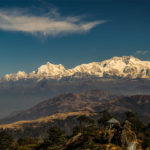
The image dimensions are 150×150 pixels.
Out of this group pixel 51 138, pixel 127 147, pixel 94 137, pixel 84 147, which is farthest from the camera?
pixel 51 138

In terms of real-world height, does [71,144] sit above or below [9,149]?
above

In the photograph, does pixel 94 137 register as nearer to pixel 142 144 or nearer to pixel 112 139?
pixel 112 139

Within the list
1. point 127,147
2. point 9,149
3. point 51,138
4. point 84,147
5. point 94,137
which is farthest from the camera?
point 9,149

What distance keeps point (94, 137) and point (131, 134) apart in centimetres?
2565

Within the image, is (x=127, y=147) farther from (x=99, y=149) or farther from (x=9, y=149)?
(x=9, y=149)

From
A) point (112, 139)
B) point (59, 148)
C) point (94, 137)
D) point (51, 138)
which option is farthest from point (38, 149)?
point (112, 139)

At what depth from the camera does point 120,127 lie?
11894 cm

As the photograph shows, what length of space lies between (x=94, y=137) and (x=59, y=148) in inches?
797

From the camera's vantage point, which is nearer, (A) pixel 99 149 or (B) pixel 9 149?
(A) pixel 99 149

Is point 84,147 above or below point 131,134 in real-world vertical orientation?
below

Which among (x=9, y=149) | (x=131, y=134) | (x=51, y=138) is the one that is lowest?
(x=9, y=149)

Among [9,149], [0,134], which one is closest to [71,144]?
[9,149]

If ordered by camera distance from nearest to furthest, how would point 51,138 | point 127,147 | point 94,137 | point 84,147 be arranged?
1. point 127,147
2. point 84,147
3. point 94,137
4. point 51,138

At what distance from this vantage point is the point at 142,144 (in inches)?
A: 4796
